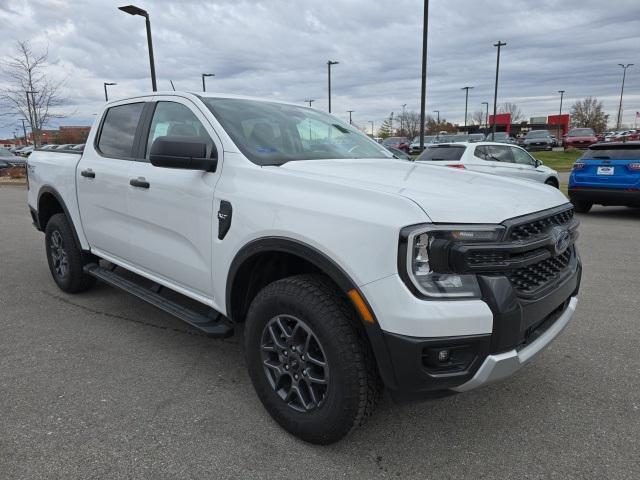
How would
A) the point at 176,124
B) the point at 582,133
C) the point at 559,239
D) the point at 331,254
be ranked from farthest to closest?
1. the point at 582,133
2. the point at 176,124
3. the point at 559,239
4. the point at 331,254

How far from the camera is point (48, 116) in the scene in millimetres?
23734

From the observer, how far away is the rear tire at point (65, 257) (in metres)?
4.68

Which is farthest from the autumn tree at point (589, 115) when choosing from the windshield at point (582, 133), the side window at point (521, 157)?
the side window at point (521, 157)

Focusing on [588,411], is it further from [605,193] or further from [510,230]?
[605,193]

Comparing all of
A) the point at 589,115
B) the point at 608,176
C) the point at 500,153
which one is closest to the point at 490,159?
the point at 500,153

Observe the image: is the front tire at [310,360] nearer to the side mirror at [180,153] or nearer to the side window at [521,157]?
the side mirror at [180,153]

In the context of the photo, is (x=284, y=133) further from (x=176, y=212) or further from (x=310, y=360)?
(x=310, y=360)

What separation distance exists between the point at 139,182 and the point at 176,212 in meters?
0.51

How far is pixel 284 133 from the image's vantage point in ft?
11.1

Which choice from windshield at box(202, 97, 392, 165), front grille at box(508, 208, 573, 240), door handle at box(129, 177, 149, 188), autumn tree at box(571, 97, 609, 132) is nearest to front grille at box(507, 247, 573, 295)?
front grille at box(508, 208, 573, 240)

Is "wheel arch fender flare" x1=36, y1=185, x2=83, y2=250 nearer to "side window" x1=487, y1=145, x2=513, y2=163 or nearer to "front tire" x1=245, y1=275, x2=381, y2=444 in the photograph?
"front tire" x1=245, y1=275, x2=381, y2=444

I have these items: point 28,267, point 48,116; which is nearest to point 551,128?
point 48,116

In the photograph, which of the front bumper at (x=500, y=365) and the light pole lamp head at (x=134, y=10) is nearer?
the front bumper at (x=500, y=365)

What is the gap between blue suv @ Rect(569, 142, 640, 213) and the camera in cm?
917
